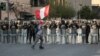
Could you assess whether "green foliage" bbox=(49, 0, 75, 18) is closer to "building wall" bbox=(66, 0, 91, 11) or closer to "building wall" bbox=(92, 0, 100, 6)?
"building wall" bbox=(66, 0, 91, 11)

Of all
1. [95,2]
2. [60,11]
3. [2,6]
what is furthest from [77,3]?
[2,6]

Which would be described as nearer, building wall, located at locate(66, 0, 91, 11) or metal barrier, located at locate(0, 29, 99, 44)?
metal barrier, located at locate(0, 29, 99, 44)

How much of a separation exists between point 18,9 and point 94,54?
55208 mm

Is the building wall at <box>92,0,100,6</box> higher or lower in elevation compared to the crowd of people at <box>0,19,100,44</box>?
lower

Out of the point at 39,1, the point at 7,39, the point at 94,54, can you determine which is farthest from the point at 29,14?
the point at 94,54

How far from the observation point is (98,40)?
3175cm

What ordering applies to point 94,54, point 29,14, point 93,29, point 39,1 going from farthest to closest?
point 39,1 < point 29,14 < point 93,29 < point 94,54

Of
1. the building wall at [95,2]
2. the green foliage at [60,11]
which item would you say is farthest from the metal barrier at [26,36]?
the building wall at [95,2]

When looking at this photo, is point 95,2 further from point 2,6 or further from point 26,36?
point 26,36

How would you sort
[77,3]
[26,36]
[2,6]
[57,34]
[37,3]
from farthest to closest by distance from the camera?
[77,3] < [37,3] < [2,6] < [26,36] < [57,34]

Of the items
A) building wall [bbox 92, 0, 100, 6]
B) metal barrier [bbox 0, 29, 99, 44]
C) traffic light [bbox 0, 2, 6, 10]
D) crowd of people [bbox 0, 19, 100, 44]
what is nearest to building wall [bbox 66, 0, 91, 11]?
building wall [bbox 92, 0, 100, 6]

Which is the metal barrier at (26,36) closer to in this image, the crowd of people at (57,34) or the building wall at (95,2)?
the crowd of people at (57,34)

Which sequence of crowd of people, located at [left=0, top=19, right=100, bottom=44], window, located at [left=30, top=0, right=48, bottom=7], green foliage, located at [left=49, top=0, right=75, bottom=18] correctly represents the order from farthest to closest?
1. window, located at [left=30, top=0, right=48, bottom=7]
2. green foliage, located at [left=49, top=0, right=75, bottom=18]
3. crowd of people, located at [left=0, top=19, right=100, bottom=44]

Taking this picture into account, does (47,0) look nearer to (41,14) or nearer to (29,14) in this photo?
(29,14)
